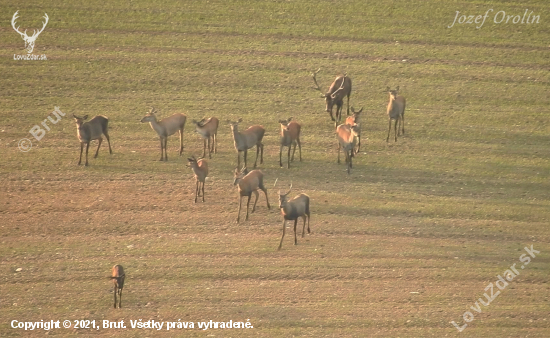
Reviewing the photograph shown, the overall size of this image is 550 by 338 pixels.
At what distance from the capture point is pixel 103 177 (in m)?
27.7

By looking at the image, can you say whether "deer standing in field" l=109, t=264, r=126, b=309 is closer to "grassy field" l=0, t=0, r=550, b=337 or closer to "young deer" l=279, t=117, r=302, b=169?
"grassy field" l=0, t=0, r=550, b=337

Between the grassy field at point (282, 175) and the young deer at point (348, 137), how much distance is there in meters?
0.55

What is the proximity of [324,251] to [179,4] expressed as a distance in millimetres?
18076

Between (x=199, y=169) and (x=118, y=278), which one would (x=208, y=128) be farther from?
(x=118, y=278)

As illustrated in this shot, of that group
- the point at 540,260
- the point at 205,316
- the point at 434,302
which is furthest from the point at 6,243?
the point at 540,260

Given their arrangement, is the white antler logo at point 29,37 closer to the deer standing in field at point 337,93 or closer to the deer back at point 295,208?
the deer standing in field at point 337,93

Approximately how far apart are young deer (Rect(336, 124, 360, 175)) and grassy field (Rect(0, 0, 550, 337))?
0.55 meters

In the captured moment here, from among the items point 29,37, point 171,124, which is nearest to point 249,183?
point 171,124

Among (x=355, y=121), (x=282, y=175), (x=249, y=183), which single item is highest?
(x=355, y=121)

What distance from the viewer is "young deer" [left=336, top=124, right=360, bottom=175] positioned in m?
27.8

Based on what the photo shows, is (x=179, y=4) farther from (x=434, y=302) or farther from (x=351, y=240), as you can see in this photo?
(x=434, y=302)

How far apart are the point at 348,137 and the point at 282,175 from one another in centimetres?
213

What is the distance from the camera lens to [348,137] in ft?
91.1

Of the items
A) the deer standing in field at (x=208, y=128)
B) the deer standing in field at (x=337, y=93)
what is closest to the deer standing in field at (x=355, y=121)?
the deer standing in field at (x=337, y=93)
